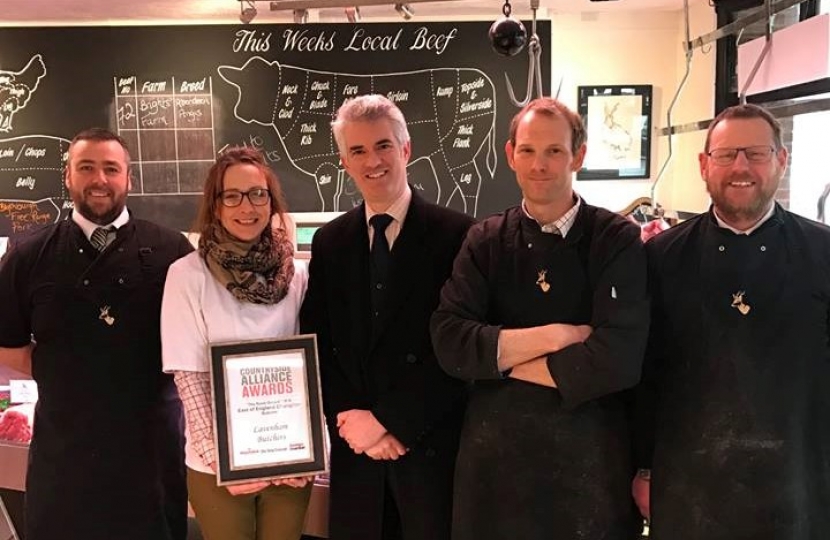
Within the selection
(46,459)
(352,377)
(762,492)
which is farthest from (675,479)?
(46,459)

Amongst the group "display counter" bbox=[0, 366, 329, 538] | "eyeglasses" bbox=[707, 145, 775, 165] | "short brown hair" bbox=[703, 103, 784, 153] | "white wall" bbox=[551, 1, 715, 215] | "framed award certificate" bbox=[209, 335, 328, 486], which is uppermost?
"white wall" bbox=[551, 1, 715, 215]

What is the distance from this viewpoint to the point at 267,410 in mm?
1917

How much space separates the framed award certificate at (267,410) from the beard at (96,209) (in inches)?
21.5

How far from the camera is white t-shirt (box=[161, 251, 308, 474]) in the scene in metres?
1.91

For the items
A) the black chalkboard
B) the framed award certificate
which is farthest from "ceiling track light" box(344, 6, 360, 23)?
the framed award certificate

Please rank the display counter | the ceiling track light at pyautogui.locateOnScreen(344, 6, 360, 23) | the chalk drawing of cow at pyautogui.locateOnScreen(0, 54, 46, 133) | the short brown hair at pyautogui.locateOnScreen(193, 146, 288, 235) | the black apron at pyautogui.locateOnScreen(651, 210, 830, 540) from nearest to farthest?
the black apron at pyautogui.locateOnScreen(651, 210, 830, 540) → the short brown hair at pyautogui.locateOnScreen(193, 146, 288, 235) → the display counter → the ceiling track light at pyautogui.locateOnScreen(344, 6, 360, 23) → the chalk drawing of cow at pyautogui.locateOnScreen(0, 54, 46, 133)

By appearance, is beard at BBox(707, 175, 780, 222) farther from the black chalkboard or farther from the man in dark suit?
the black chalkboard

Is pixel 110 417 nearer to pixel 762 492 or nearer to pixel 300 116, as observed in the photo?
pixel 762 492

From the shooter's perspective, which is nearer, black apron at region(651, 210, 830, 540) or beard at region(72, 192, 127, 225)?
black apron at region(651, 210, 830, 540)

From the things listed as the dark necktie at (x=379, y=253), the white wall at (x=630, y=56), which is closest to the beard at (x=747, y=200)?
the dark necktie at (x=379, y=253)

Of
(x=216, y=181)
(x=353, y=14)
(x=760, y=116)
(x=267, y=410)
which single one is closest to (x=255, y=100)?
(x=353, y=14)

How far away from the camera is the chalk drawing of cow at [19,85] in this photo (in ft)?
15.2

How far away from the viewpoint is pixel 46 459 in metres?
2.07

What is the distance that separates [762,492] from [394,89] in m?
3.42
